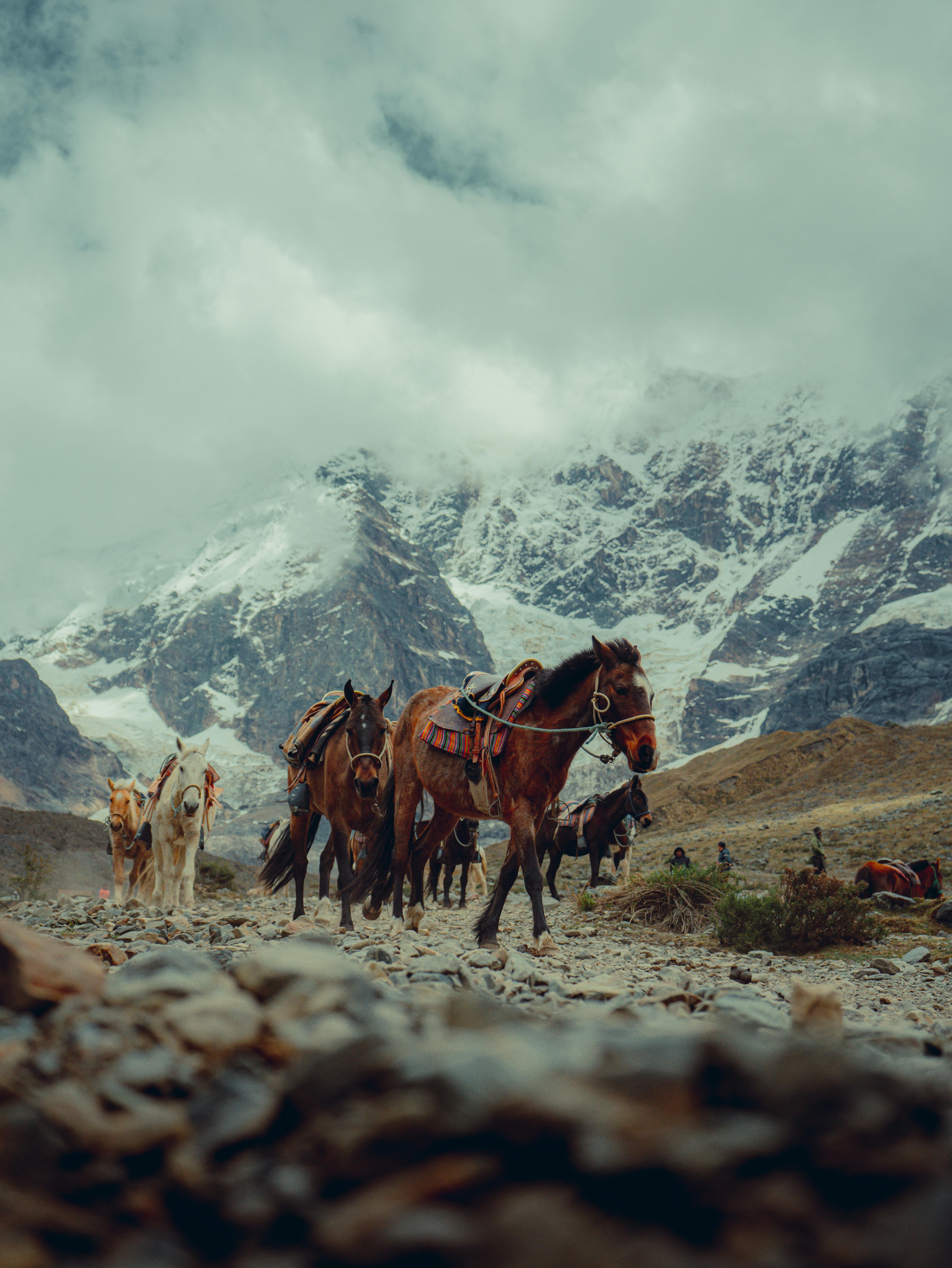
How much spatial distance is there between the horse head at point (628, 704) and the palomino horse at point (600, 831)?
1170 cm

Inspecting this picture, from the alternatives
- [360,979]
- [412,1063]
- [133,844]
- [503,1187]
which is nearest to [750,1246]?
[503,1187]

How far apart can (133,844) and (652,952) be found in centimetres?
946

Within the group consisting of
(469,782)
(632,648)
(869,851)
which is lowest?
(869,851)

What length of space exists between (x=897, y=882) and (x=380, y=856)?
857 centimetres

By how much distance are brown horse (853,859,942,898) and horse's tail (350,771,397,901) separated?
7.54 m

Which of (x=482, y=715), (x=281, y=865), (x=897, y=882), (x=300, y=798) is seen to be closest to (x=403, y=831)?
(x=482, y=715)

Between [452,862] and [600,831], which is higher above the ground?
[600,831]

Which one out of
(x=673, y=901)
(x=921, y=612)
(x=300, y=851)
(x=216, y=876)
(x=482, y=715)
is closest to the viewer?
(x=482, y=715)

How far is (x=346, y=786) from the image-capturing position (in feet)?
30.9

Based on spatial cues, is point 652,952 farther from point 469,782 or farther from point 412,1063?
point 412,1063

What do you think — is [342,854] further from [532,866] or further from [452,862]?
[452,862]

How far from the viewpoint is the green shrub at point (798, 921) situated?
9000 mm

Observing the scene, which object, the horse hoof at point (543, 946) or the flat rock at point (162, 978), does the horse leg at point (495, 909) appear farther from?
the flat rock at point (162, 978)

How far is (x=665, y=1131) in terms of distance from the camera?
128 cm
